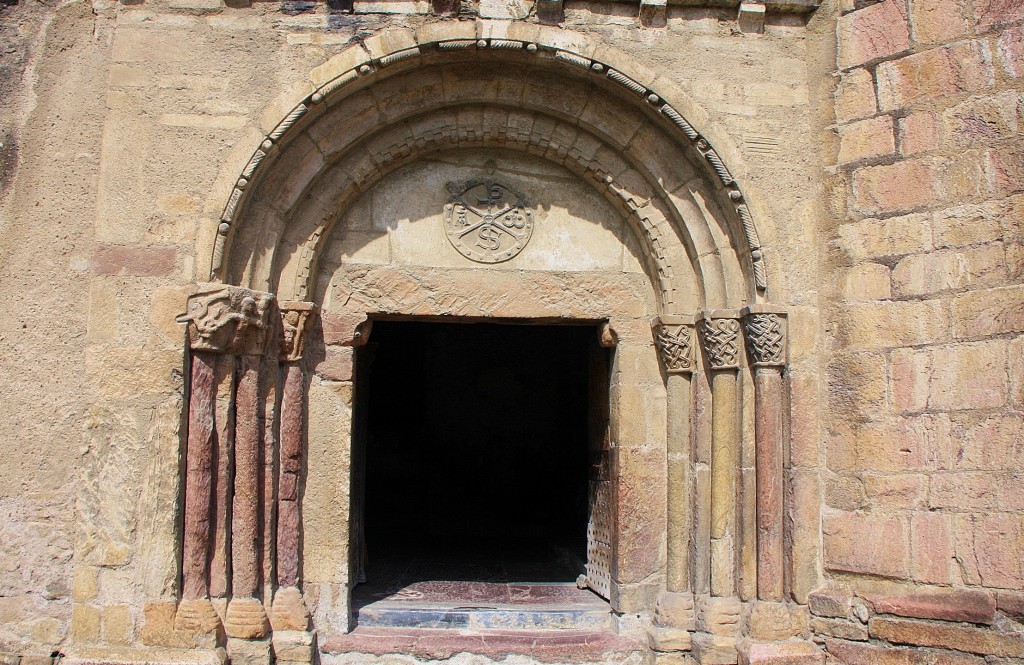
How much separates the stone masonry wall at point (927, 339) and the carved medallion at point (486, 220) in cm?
174

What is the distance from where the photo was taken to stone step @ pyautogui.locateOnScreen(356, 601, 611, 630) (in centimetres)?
487

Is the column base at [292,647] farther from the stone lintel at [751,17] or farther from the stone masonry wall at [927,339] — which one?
the stone lintel at [751,17]

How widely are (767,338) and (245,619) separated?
3015 millimetres

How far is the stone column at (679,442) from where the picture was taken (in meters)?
4.70

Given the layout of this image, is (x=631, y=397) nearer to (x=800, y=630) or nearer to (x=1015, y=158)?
(x=800, y=630)

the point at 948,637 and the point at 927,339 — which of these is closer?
the point at 948,637

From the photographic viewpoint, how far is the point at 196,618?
411 cm

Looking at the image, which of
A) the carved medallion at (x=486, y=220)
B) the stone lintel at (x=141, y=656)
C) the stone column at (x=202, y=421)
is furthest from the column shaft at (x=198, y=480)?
the carved medallion at (x=486, y=220)

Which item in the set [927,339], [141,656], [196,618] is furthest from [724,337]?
[141,656]

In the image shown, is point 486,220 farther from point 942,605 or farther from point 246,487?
point 942,605

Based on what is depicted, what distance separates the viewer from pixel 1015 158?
4172 millimetres

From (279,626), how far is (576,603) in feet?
5.79

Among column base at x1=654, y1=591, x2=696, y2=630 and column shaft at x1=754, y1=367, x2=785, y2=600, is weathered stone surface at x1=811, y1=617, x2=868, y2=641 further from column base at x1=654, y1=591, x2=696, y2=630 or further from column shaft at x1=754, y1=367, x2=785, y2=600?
column base at x1=654, y1=591, x2=696, y2=630

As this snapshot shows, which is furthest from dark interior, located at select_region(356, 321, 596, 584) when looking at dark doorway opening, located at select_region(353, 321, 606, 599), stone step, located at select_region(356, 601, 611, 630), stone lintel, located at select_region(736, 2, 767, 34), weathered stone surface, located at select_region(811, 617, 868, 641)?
stone lintel, located at select_region(736, 2, 767, 34)
